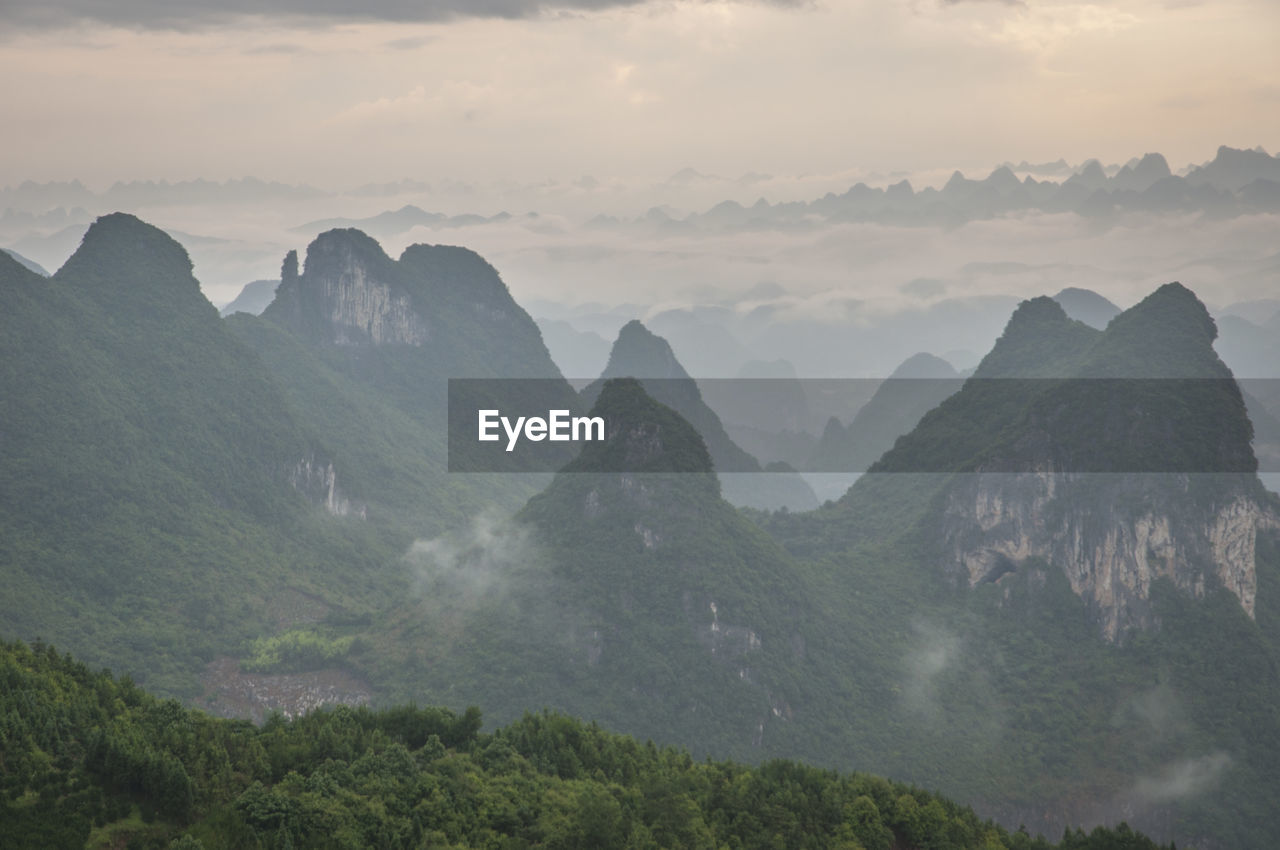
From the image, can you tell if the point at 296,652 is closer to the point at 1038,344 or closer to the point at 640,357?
the point at 1038,344

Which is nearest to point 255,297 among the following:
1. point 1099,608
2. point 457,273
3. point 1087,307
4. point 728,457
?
point 457,273

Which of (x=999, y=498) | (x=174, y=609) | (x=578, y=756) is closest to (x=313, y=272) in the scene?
(x=174, y=609)

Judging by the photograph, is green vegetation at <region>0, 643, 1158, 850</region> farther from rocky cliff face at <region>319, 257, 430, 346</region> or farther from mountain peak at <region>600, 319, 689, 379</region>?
mountain peak at <region>600, 319, 689, 379</region>

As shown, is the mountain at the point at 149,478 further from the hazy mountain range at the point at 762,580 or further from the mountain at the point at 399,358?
the mountain at the point at 399,358

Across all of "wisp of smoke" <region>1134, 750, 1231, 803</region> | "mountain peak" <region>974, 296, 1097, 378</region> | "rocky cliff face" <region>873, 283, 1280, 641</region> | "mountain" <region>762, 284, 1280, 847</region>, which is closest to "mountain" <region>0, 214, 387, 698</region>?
"mountain" <region>762, 284, 1280, 847</region>

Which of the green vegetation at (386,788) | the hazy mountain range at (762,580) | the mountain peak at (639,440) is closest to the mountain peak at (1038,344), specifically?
the hazy mountain range at (762,580)

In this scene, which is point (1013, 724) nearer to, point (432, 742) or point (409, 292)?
point (432, 742)
